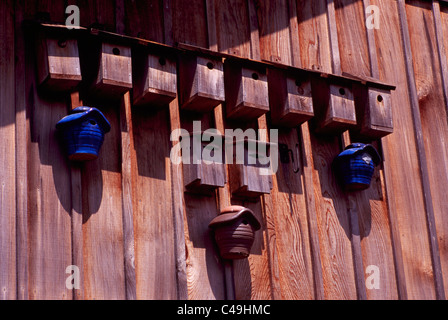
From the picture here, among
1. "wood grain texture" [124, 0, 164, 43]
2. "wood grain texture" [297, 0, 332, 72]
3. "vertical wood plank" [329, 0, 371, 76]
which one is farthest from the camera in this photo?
"vertical wood plank" [329, 0, 371, 76]

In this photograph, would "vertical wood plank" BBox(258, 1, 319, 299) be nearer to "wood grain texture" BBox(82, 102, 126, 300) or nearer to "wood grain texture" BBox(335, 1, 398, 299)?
"wood grain texture" BBox(335, 1, 398, 299)

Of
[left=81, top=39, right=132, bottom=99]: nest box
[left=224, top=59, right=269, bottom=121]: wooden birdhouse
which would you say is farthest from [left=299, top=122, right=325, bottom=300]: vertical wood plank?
[left=81, top=39, right=132, bottom=99]: nest box

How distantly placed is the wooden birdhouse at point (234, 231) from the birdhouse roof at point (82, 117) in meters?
0.80

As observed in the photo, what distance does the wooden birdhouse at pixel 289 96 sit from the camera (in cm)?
498

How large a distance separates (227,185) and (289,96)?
0.66m

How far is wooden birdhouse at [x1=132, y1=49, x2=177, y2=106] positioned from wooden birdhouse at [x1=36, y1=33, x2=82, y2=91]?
37 centimetres

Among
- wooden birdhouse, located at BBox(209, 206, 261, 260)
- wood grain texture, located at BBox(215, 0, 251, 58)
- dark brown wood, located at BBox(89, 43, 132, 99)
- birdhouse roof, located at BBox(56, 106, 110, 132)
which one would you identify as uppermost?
wood grain texture, located at BBox(215, 0, 251, 58)

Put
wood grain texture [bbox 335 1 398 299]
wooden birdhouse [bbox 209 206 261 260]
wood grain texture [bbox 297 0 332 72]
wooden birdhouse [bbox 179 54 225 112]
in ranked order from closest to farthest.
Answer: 1. wooden birdhouse [bbox 209 206 261 260]
2. wooden birdhouse [bbox 179 54 225 112]
3. wood grain texture [bbox 335 1 398 299]
4. wood grain texture [bbox 297 0 332 72]

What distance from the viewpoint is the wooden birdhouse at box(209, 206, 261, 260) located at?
4527mm

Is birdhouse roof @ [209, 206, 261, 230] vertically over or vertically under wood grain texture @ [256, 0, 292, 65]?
under

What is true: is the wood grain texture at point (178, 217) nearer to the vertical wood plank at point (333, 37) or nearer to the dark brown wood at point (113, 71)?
the dark brown wood at point (113, 71)

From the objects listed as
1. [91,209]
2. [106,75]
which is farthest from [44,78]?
[91,209]

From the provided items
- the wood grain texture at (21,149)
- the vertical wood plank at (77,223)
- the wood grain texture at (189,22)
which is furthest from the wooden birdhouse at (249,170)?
the wood grain texture at (21,149)
